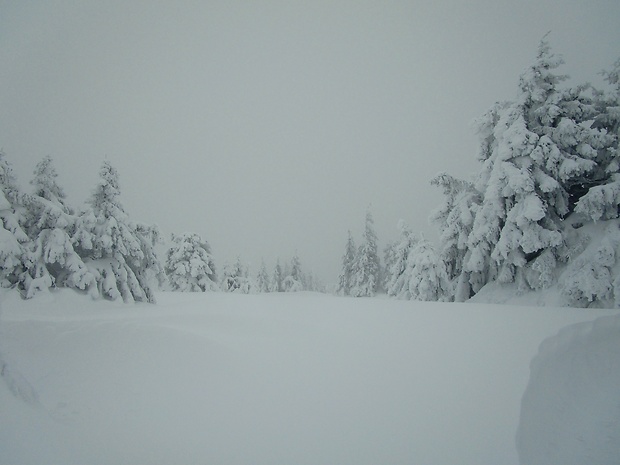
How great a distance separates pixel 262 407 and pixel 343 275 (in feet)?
118

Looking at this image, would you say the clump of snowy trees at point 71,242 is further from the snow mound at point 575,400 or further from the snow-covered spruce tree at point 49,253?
the snow mound at point 575,400

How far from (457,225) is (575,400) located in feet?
35.6

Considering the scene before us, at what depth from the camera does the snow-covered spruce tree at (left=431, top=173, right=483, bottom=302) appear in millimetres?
13711

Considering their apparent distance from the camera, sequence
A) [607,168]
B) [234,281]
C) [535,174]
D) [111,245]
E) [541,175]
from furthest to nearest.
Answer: [234,281] < [535,174] < [541,175] < [607,168] < [111,245]

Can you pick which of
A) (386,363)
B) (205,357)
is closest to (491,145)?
(386,363)

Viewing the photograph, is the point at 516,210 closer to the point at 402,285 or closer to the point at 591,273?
the point at 591,273

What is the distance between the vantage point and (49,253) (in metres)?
9.02

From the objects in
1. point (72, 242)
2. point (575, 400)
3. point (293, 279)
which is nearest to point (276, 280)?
point (293, 279)

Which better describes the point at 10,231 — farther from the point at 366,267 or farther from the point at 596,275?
the point at 366,267

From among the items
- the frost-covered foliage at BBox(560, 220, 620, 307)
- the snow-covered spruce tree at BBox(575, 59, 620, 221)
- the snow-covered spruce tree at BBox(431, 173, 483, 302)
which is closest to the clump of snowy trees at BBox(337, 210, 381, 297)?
the snow-covered spruce tree at BBox(431, 173, 483, 302)

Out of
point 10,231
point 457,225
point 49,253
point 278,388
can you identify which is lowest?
point 278,388

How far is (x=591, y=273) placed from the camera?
955cm

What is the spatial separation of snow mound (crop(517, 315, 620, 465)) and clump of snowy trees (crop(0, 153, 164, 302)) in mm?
11098

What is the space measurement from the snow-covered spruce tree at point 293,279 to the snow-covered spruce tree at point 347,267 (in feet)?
19.2
